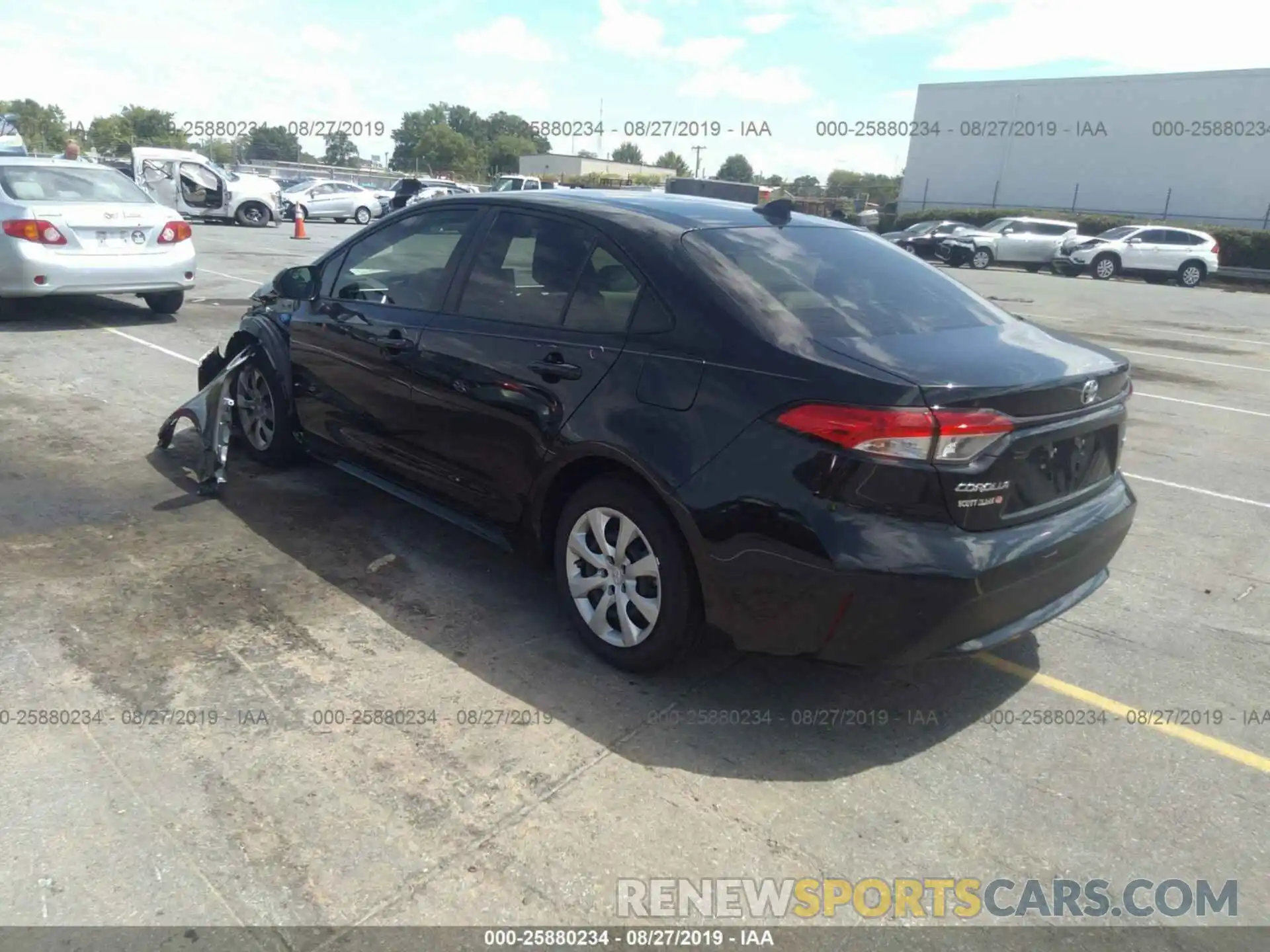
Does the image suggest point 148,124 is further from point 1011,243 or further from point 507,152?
point 1011,243

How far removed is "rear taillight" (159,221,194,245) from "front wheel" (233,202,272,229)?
16802mm

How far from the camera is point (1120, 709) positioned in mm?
3561

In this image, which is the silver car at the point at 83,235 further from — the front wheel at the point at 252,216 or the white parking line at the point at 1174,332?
the front wheel at the point at 252,216

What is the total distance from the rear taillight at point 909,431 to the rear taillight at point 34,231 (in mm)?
8785

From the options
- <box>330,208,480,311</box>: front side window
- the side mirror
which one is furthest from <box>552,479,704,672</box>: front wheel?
the side mirror

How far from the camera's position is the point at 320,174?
47.1 metres

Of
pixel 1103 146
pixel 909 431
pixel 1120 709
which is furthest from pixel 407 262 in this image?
pixel 1103 146

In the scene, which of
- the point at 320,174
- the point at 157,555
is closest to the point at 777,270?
the point at 157,555

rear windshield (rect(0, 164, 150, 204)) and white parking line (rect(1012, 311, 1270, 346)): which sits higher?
→ rear windshield (rect(0, 164, 150, 204))

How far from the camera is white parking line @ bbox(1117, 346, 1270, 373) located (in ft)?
38.1

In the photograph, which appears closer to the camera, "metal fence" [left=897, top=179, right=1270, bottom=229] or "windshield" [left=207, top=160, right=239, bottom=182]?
"windshield" [left=207, top=160, right=239, bottom=182]

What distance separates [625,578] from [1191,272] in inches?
1136

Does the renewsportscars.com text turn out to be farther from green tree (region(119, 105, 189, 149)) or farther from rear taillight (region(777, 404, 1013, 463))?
green tree (region(119, 105, 189, 149))

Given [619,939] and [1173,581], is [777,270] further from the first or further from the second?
[1173,581]
